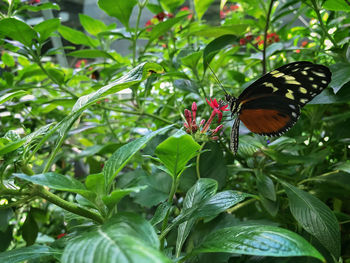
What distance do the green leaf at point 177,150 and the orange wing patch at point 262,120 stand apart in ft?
1.02

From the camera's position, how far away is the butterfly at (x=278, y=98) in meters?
0.58

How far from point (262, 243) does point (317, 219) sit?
0.27 meters

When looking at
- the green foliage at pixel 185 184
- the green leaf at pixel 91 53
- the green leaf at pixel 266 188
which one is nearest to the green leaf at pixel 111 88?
the green foliage at pixel 185 184

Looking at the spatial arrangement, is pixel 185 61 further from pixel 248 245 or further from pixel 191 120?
pixel 248 245

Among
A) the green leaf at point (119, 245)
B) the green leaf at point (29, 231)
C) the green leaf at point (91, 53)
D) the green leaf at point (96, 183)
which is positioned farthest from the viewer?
the green leaf at point (91, 53)

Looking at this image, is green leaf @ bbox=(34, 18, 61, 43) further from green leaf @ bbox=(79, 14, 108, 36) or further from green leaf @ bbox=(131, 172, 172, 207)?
green leaf @ bbox=(131, 172, 172, 207)

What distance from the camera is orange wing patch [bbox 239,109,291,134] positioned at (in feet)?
2.25

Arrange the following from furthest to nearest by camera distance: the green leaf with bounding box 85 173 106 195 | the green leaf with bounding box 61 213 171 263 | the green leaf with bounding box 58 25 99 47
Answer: the green leaf with bounding box 58 25 99 47 < the green leaf with bounding box 85 173 106 195 < the green leaf with bounding box 61 213 171 263

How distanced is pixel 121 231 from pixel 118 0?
662 mm

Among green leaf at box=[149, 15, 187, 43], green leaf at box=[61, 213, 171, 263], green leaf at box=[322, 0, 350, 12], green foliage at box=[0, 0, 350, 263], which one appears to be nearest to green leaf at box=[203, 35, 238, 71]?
green foliage at box=[0, 0, 350, 263]

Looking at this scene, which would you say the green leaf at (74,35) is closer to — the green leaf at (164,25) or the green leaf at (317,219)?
the green leaf at (164,25)

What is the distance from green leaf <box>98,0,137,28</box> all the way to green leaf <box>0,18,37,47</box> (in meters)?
0.19

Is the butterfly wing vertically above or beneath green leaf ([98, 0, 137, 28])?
beneath

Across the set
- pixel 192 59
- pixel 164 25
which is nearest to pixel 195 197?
pixel 192 59
